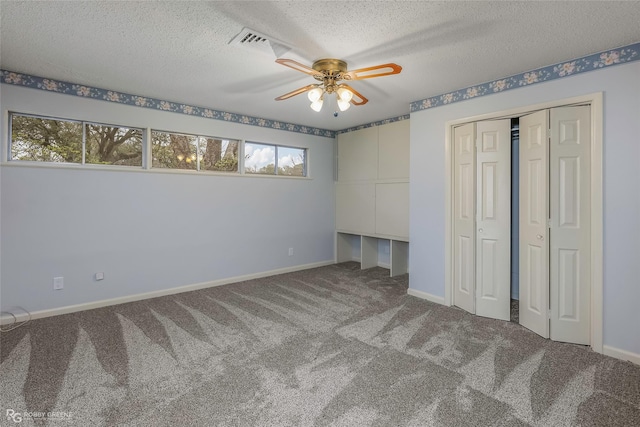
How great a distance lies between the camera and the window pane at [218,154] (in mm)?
4418

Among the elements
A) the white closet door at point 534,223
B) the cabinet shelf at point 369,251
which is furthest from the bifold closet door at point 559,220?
the cabinet shelf at point 369,251

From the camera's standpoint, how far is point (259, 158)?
16.3ft

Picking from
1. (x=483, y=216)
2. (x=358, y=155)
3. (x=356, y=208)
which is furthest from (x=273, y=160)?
(x=483, y=216)

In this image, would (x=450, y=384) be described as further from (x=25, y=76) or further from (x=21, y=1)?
(x=25, y=76)

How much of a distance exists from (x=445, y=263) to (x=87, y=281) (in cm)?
398

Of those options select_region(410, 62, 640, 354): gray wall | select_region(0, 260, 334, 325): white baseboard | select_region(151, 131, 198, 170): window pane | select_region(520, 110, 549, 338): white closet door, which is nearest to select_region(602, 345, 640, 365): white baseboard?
select_region(410, 62, 640, 354): gray wall

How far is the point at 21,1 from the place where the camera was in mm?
1960

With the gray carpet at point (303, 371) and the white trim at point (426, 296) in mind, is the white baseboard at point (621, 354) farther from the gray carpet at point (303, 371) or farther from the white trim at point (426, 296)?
the white trim at point (426, 296)

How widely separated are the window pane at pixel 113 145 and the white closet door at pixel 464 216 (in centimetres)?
372

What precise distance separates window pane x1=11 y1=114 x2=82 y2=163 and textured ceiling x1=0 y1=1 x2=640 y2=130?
1.59 feet

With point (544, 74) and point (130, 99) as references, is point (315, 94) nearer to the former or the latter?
point (544, 74)

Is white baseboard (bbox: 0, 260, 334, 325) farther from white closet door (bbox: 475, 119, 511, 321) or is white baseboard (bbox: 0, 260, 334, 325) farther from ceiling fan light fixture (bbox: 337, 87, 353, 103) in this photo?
ceiling fan light fixture (bbox: 337, 87, 353, 103)

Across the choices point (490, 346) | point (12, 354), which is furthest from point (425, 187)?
point (12, 354)

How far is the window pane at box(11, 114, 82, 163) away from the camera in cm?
323
